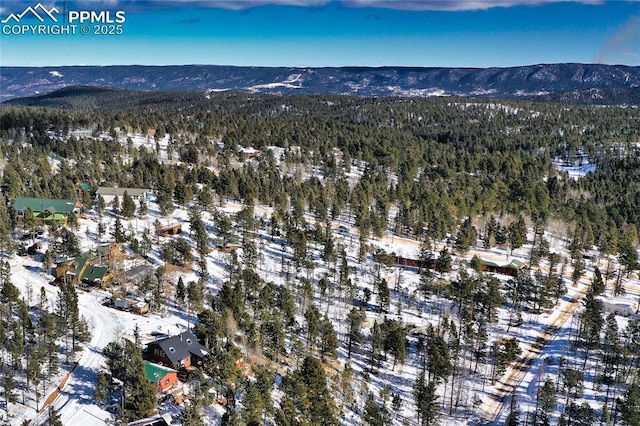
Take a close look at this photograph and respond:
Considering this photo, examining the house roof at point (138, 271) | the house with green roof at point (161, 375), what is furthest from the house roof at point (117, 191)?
the house with green roof at point (161, 375)

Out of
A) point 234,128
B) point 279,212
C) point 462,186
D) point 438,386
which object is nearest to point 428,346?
point 438,386


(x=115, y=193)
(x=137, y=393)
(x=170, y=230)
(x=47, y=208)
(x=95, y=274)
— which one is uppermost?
(x=115, y=193)

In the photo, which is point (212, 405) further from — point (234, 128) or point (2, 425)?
point (234, 128)

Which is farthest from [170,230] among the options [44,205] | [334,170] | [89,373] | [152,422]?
[334,170]

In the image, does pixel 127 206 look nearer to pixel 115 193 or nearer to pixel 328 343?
pixel 115 193

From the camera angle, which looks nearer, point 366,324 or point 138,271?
point 366,324

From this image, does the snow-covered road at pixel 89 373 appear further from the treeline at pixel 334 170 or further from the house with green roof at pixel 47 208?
the treeline at pixel 334 170
